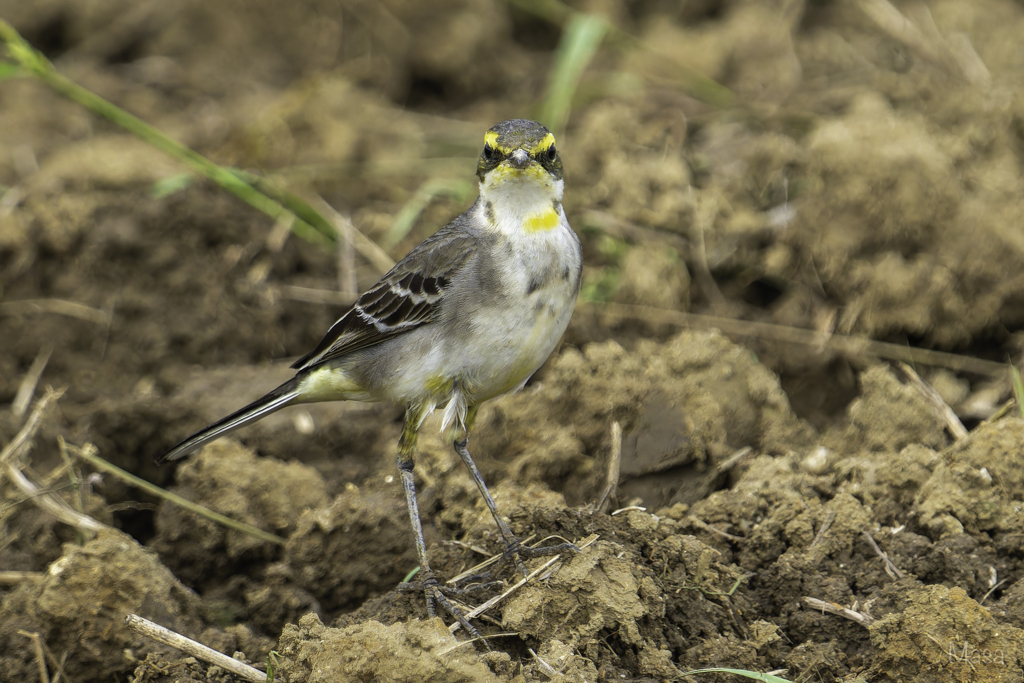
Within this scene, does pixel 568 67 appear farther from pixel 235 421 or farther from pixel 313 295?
pixel 235 421

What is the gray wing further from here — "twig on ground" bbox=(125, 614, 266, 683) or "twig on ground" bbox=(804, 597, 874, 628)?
"twig on ground" bbox=(804, 597, 874, 628)

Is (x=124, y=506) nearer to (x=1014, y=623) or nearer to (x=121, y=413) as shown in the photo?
(x=121, y=413)

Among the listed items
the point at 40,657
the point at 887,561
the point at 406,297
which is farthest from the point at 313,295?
the point at 887,561

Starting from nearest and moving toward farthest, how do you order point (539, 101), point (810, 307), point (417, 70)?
1. point (810, 307)
2. point (539, 101)
3. point (417, 70)

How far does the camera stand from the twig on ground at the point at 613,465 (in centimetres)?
535

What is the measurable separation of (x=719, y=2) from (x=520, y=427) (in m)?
7.88

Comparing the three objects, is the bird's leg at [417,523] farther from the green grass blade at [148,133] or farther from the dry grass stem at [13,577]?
the green grass blade at [148,133]

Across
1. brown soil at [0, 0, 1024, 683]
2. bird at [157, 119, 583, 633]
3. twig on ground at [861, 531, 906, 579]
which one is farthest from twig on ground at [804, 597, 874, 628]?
bird at [157, 119, 583, 633]

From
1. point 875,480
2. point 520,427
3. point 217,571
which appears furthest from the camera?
point 520,427

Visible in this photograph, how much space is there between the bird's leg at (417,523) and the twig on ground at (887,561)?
6.26 ft

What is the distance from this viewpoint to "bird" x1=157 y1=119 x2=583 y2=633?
205 inches

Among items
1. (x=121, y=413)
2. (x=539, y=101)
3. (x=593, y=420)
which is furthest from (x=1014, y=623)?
(x=539, y=101)

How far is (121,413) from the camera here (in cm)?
694

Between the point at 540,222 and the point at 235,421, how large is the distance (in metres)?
2.07
